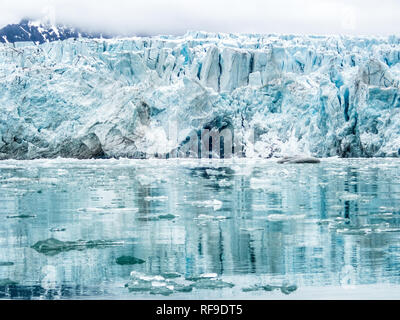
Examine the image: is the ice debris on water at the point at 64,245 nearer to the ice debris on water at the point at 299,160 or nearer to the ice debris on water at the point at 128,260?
the ice debris on water at the point at 128,260

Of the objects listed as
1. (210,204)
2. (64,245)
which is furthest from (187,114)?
(64,245)

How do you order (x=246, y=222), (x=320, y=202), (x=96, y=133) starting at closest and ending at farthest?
1. (x=246, y=222)
2. (x=320, y=202)
3. (x=96, y=133)

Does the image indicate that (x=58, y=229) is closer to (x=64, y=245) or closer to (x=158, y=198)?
(x=64, y=245)

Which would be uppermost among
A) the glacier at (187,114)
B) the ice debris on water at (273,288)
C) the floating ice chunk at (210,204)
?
the glacier at (187,114)

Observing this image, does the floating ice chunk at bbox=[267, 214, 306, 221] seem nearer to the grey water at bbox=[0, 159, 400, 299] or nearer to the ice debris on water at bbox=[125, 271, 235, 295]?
the grey water at bbox=[0, 159, 400, 299]

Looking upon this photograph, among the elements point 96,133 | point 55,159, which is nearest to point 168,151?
point 96,133

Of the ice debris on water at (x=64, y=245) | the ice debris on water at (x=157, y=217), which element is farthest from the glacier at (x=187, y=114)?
the ice debris on water at (x=64, y=245)
